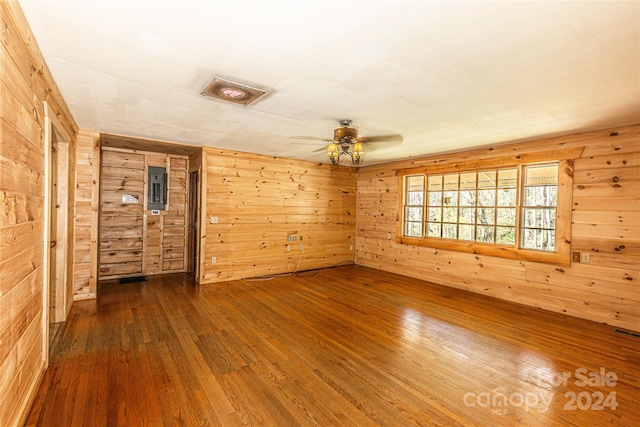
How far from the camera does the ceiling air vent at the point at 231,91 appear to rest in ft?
7.95

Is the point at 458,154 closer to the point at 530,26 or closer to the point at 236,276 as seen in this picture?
the point at 530,26

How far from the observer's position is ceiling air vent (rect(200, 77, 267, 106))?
7.95 ft

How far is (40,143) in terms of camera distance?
7.23 feet

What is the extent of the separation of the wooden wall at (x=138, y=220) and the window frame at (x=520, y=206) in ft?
15.7

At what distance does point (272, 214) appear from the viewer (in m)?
5.99

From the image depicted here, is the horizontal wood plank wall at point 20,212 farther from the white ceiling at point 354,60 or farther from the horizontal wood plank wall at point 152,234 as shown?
the horizontal wood plank wall at point 152,234

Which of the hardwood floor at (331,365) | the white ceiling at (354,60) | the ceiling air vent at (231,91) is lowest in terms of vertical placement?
the hardwood floor at (331,365)

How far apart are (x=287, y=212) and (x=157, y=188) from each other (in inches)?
101

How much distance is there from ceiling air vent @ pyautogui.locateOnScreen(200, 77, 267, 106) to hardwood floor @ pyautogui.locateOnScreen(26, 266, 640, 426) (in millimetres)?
2377

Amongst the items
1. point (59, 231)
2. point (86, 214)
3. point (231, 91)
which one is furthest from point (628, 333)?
point (86, 214)

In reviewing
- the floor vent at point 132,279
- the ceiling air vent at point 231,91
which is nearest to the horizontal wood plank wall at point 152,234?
the floor vent at point 132,279

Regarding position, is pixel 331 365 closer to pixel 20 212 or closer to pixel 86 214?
pixel 20 212

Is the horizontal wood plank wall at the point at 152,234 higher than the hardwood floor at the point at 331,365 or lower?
higher

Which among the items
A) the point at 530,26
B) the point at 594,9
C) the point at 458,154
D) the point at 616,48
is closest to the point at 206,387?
the point at 530,26
